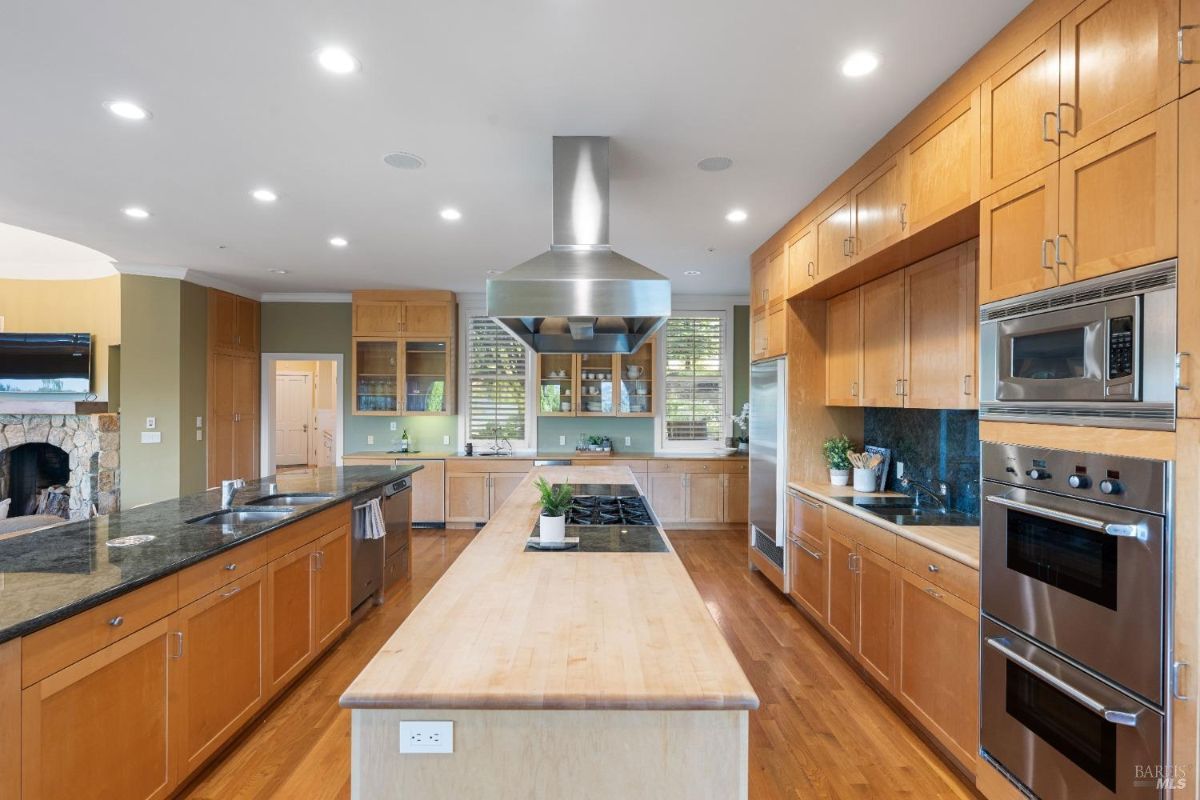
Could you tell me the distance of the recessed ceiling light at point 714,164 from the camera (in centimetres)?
291

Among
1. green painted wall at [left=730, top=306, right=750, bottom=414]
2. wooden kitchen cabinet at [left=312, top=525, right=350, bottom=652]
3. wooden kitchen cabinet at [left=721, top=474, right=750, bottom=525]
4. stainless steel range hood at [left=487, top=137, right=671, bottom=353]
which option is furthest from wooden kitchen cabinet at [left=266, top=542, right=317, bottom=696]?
green painted wall at [left=730, top=306, right=750, bottom=414]

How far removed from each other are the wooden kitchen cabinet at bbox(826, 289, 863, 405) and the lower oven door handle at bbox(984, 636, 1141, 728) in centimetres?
185

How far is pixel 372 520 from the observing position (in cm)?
360

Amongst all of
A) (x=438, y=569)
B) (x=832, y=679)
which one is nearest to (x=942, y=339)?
(x=832, y=679)

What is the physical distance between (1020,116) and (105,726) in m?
3.33

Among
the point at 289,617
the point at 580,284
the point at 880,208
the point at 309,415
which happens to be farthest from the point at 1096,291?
the point at 309,415

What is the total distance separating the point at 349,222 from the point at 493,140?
6.03 feet

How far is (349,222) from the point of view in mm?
4020

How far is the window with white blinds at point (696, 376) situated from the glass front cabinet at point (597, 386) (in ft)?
0.99

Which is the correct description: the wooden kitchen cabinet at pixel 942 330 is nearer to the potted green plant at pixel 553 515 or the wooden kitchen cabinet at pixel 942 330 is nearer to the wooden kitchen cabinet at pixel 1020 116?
the wooden kitchen cabinet at pixel 1020 116

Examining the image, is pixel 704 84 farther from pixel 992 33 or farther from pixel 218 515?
pixel 218 515

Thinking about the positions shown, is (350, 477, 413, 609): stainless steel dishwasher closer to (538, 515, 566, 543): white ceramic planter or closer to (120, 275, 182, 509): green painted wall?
(538, 515, 566, 543): white ceramic planter

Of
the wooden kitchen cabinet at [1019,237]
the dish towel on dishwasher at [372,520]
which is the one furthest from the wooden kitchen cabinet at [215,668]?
the wooden kitchen cabinet at [1019,237]

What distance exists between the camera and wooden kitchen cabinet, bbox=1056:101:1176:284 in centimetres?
135
